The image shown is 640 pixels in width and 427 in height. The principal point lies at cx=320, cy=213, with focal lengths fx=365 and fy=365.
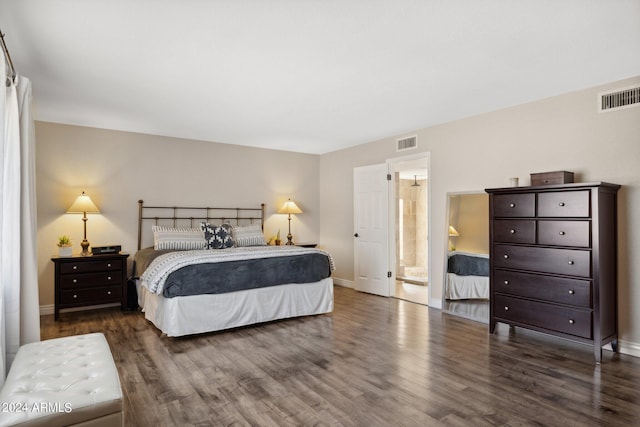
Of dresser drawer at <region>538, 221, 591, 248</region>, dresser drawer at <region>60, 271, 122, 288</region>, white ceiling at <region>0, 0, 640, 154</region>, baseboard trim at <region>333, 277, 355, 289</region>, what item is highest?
white ceiling at <region>0, 0, 640, 154</region>

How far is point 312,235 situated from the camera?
7102mm

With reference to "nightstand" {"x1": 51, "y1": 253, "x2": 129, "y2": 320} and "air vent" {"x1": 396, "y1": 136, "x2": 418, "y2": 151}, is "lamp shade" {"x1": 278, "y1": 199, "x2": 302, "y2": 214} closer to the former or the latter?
"air vent" {"x1": 396, "y1": 136, "x2": 418, "y2": 151}

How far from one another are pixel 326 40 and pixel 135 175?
3.90 meters

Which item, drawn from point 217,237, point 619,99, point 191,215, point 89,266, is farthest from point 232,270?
point 619,99

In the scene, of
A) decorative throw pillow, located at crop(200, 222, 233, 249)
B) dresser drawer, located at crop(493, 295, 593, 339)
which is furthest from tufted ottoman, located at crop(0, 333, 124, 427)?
dresser drawer, located at crop(493, 295, 593, 339)

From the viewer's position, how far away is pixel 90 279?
4539 millimetres

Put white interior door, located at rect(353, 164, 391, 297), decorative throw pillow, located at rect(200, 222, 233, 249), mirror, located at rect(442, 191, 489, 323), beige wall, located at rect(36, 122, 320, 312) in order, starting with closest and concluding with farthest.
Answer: mirror, located at rect(442, 191, 489, 323) → beige wall, located at rect(36, 122, 320, 312) → decorative throw pillow, located at rect(200, 222, 233, 249) → white interior door, located at rect(353, 164, 391, 297)

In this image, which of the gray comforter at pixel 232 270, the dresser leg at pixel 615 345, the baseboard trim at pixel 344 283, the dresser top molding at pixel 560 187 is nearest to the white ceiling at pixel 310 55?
the dresser top molding at pixel 560 187

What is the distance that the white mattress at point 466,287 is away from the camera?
14.1ft

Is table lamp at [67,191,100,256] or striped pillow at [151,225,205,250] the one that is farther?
striped pillow at [151,225,205,250]

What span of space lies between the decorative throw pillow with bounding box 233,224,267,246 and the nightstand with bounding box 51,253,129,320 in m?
1.49

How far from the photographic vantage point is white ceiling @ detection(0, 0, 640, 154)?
224 centimetres

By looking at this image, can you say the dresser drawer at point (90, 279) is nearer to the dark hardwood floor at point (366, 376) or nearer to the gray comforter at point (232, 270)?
the gray comforter at point (232, 270)

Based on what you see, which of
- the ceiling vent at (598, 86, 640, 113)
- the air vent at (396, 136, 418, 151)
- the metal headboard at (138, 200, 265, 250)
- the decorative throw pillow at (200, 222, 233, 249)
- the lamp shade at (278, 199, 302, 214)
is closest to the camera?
the ceiling vent at (598, 86, 640, 113)
